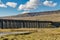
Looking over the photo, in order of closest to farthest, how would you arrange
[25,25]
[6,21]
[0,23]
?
1. [0,23]
2. [6,21]
3. [25,25]

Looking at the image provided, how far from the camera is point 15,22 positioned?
12181 cm

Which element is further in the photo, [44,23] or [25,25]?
[44,23]

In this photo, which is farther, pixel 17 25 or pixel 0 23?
pixel 17 25

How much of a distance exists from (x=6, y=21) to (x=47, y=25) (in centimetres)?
3111

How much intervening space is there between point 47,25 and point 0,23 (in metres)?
40.2

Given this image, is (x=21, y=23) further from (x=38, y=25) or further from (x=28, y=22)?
(x=38, y=25)

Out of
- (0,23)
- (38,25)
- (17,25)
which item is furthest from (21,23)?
(0,23)

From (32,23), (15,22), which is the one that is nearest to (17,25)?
(15,22)

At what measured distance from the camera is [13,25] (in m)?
123

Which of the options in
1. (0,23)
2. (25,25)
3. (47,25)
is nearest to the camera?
(0,23)

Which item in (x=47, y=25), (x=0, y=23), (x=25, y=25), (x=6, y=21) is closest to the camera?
(x=0, y=23)

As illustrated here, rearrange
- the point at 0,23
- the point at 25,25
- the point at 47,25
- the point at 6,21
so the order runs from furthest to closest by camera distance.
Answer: the point at 47,25, the point at 25,25, the point at 6,21, the point at 0,23

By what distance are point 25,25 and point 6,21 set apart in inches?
561

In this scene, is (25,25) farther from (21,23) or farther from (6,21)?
(6,21)
